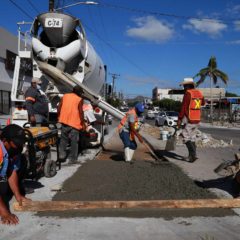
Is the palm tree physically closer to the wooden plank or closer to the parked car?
the parked car

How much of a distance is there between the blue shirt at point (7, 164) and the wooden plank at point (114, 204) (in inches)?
19.2

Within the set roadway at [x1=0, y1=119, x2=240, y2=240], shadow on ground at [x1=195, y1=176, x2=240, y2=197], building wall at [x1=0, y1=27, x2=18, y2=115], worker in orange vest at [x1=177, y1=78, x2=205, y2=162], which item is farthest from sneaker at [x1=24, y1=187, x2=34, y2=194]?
building wall at [x1=0, y1=27, x2=18, y2=115]

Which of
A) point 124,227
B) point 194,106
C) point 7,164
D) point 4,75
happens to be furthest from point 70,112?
point 4,75

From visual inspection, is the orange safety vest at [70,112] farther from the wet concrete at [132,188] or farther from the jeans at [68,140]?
the wet concrete at [132,188]

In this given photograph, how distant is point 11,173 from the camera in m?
5.43

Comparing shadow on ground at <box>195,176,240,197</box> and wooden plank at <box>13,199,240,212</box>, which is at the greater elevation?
shadow on ground at <box>195,176,240,197</box>

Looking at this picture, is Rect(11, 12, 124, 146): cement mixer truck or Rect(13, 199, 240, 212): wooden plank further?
Rect(11, 12, 124, 146): cement mixer truck

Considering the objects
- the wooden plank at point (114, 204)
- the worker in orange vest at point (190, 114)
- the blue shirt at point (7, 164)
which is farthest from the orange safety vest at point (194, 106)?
the blue shirt at point (7, 164)

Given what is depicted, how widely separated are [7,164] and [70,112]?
432 centimetres

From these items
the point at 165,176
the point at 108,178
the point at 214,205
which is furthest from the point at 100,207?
the point at 165,176

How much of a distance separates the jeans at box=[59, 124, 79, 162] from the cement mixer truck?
173 centimetres

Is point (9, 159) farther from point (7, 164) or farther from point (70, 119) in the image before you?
point (70, 119)

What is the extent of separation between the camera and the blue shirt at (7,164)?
197 inches

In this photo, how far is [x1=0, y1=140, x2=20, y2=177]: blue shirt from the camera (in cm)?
501
